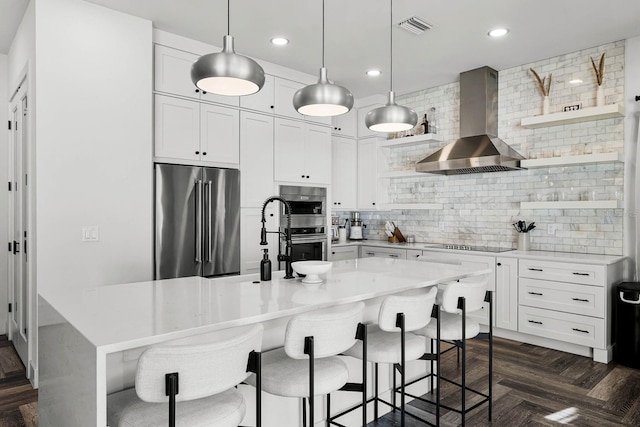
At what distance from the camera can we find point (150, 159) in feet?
11.8

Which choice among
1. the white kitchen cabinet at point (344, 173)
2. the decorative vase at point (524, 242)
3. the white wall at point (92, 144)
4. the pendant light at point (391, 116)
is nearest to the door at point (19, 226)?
the white wall at point (92, 144)

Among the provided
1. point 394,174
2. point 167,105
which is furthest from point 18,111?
point 394,174

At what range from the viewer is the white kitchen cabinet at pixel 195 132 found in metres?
3.80

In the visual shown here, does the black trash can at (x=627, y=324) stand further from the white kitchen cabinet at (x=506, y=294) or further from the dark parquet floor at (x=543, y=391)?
the white kitchen cabinet at (x=506, y=294)

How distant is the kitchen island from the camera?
56.8 inches

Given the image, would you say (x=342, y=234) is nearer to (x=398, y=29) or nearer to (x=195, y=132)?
(x=195, y=132)

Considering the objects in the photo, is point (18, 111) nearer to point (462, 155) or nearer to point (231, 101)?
point (231, 101)

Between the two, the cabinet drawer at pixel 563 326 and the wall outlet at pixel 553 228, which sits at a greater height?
the wall outlet at pixel 553 228

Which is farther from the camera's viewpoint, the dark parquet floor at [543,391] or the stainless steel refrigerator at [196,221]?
the stainless steel refrigerator at [196,221]

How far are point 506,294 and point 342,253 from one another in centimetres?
207

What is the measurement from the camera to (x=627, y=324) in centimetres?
363

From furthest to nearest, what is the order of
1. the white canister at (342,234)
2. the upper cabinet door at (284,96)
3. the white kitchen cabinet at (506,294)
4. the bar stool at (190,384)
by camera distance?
the white canister at (342,234), the upper cabinet door at (284,96), the white kitchen cabinet at (506,294), the bar stool at (190,384)

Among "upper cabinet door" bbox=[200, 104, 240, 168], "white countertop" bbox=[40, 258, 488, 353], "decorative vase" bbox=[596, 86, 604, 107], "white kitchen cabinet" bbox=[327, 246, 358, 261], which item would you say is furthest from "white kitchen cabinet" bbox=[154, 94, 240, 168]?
"decorative vase" bbox=[596, 86, 604, 107]

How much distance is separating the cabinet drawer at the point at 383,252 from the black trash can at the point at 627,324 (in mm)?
2199
